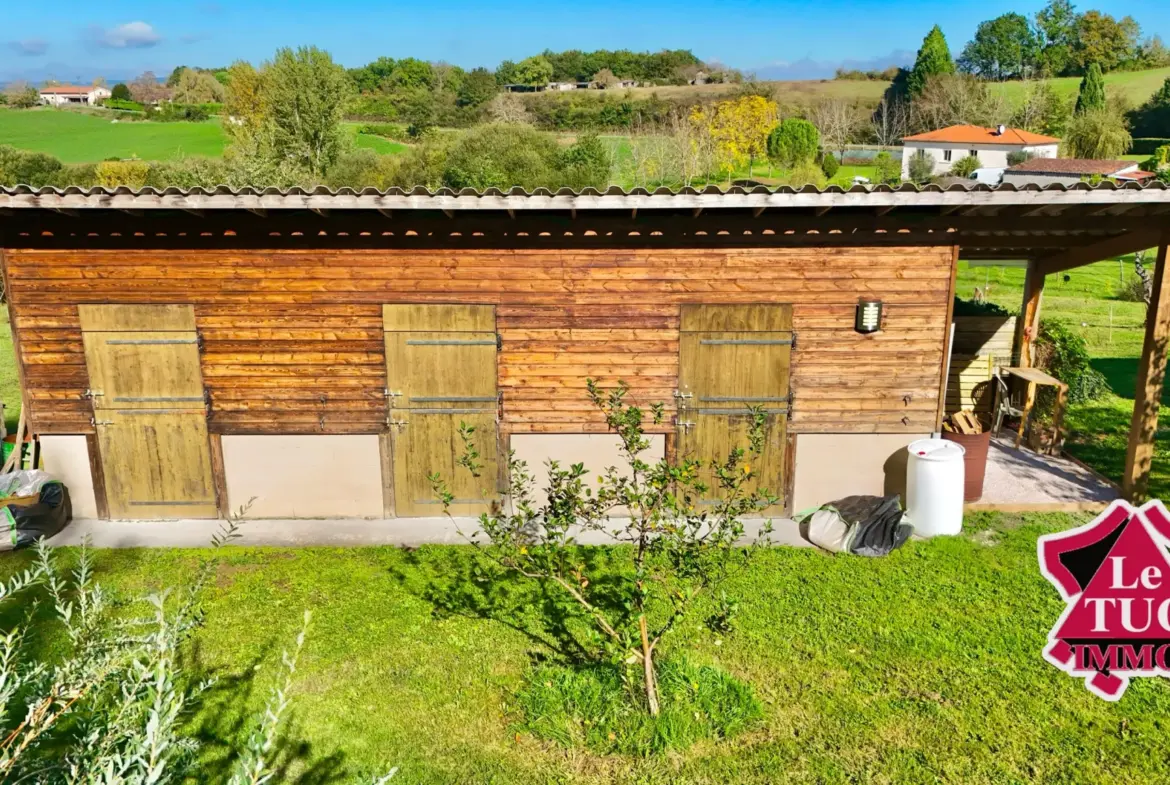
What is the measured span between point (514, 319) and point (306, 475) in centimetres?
248

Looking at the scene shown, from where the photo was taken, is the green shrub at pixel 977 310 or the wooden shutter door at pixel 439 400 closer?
the wooden shutter door at pixel 439 400

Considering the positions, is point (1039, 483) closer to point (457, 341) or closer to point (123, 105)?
point (457, 341)

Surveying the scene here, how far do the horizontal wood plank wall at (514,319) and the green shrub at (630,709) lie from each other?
291cm

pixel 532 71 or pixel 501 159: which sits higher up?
pixel 532 71

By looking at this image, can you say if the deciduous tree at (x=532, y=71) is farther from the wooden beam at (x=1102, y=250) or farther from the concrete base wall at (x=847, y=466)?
the concrete base wall at (x=847, y=466)

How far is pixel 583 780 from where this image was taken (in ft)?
14.2

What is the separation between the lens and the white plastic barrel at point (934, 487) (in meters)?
7.05

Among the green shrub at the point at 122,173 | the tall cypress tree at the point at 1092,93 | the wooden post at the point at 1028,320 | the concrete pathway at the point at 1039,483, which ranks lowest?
the concrete pathway at the point at 1039,483

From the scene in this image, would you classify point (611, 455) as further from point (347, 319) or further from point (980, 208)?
point (980, 208)

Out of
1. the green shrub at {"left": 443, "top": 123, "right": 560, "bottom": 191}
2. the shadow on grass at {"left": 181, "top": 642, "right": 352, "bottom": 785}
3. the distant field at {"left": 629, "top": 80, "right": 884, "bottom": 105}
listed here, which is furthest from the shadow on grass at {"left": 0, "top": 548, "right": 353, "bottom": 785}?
the distant field at {"left": 629, "top": 80, "right": 884, "bottom": 105}

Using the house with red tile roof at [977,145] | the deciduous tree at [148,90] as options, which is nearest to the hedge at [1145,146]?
the house with red tile roof at [977,145]

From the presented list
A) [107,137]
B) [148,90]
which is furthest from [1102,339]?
[148,90]

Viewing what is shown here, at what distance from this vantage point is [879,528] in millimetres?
7039

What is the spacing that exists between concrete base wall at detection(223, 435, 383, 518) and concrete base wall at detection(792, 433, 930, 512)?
3.99 meters
